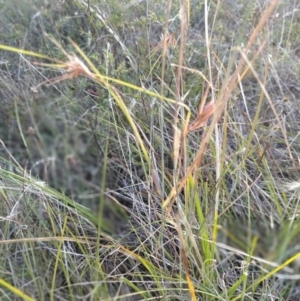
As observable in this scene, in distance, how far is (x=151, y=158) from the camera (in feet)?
3.47

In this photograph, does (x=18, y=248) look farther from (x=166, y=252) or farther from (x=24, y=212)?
(x=166, y=252)

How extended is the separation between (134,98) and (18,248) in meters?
0.43

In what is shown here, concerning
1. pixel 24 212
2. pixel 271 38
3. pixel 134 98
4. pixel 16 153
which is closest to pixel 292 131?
pixel 271 38

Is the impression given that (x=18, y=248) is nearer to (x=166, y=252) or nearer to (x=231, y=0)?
(x=166, y=252)

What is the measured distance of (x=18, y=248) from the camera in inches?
39.4

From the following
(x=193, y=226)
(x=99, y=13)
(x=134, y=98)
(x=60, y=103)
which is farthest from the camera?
(x=60, y=103)

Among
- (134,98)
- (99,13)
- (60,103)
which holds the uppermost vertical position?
(99,13)

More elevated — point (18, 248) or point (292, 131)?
point (292, 131)

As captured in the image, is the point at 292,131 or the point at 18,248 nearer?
the point at 18,248

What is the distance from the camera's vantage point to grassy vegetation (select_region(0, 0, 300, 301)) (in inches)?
34.7

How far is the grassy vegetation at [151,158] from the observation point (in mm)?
881

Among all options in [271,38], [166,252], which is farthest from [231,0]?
[166,252]

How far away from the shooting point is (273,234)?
101 cm

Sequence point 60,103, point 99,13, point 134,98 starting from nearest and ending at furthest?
point 134,98
point 99,13
point 60,103
